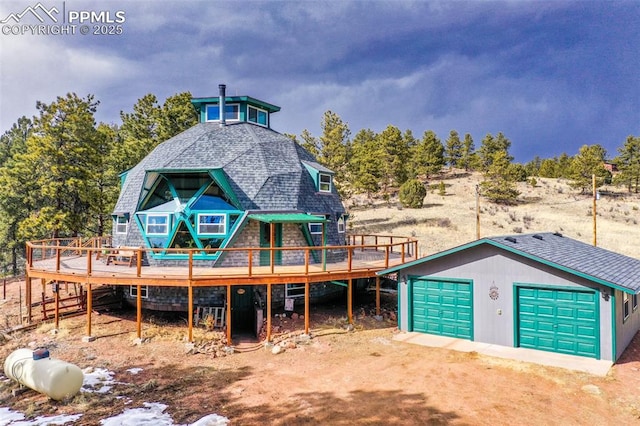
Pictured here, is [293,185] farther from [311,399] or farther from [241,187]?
[311,399]

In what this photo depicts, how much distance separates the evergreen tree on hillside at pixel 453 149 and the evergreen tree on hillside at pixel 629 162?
24.2m

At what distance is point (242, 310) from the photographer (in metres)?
16.0

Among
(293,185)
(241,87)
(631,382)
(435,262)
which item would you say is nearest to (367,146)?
(241,87)

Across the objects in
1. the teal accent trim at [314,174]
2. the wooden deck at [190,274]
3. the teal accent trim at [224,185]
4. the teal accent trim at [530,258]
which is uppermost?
the teal accent trim at [314,174]

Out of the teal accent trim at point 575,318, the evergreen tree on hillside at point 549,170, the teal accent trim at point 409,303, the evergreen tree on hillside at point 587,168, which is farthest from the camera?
the evergreen tree on hillside at point 549,170

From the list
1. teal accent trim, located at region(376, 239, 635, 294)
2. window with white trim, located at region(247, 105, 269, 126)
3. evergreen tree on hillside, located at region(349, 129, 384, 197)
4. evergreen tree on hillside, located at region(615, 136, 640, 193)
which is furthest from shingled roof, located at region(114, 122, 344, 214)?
evergreen tree on hillside, located at region(615, 136, 640, 193)

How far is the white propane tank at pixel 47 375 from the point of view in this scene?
8961mm

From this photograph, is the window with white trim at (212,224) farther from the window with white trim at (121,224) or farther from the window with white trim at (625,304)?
the window with white trim at (625,304)

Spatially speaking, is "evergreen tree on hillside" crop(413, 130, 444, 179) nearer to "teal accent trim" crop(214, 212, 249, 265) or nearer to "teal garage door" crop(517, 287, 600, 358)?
"teal accent trim" crop(214, 212, 249, 265)

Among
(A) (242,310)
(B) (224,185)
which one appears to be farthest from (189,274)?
(B) (224,185)

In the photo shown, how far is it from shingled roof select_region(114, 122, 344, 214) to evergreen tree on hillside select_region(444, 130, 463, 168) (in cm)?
5892

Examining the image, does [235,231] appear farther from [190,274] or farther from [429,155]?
[429,155]

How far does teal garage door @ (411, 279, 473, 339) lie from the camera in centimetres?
1303

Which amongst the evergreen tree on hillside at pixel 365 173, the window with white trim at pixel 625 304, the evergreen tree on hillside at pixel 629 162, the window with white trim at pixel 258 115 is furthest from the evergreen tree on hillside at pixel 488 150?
the window with white trim at pixel 625 304
